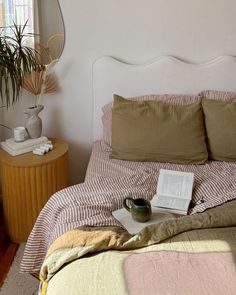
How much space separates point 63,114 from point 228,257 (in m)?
1.74

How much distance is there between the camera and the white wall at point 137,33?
2.54 metres

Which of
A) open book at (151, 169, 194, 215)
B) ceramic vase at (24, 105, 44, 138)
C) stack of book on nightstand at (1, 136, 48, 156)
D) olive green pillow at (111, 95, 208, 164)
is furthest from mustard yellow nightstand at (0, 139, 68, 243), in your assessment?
open book at (151, 169, 194, 215)

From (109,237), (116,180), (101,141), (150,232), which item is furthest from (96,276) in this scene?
(101,141)

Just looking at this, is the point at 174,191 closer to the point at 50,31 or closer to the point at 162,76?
the point at 162,76

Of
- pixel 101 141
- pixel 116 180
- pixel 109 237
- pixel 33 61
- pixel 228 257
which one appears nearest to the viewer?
pixel 228 257

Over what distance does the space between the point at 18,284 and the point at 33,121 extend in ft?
3.36

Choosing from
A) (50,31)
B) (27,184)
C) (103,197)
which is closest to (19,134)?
(27,184)

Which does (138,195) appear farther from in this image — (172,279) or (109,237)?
(172,279)

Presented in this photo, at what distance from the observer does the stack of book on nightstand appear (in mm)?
2398

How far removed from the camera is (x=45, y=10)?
2541 millimetres

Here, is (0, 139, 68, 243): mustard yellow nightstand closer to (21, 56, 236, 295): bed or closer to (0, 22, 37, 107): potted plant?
(21, 56, 236, 295): bed

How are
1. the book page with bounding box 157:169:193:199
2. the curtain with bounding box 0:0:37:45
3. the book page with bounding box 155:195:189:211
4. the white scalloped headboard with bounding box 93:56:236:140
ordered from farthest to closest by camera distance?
the white scalloped headboard with bounding box 93:56:236:140, the curtain with bounding box 0:0:37:45, the book page with bounding box 157:169:193:199, the book page with bounding box 155:195:189:211

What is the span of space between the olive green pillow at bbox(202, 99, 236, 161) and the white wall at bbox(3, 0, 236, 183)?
18.0 inches

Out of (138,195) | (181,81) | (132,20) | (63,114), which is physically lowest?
(138,195)
